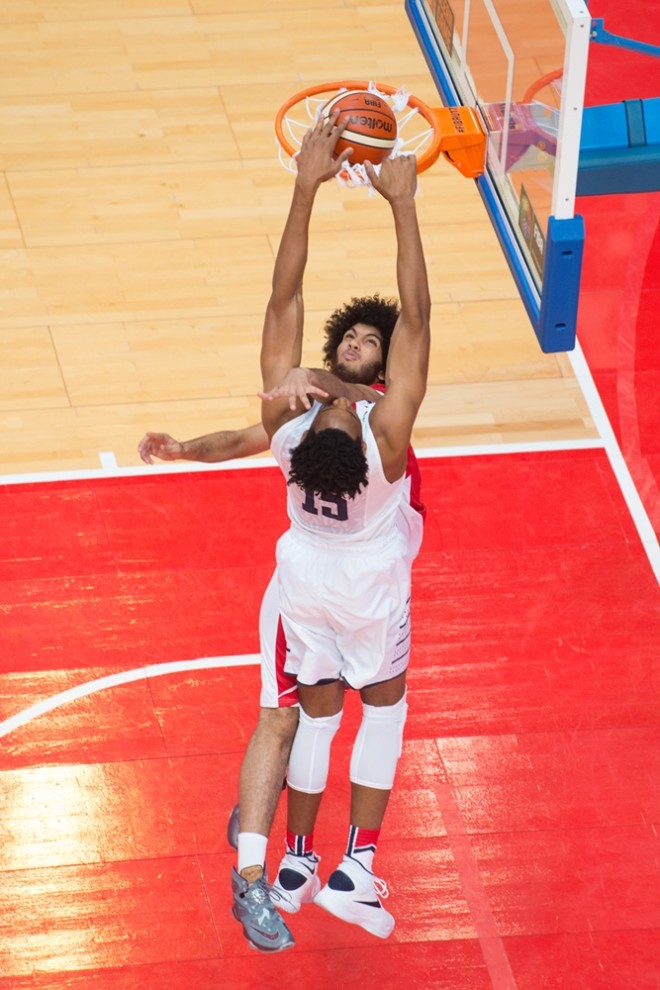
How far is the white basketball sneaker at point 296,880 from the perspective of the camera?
6273 mm

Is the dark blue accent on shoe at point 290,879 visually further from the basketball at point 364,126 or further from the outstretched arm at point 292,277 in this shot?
the basketball at point 364,126

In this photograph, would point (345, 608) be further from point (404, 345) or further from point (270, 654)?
point (404, 345)

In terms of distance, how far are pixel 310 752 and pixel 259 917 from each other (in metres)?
0.64

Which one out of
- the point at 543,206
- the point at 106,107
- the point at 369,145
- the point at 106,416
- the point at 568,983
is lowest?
the point at 568,983

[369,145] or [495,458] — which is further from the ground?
[369,145]

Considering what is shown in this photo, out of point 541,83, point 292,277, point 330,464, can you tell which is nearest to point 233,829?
point 330,464

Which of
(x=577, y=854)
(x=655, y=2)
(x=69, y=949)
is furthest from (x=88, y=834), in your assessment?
(x=655, y=2)

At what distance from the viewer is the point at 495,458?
363 inches

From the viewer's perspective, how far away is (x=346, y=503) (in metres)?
5.83

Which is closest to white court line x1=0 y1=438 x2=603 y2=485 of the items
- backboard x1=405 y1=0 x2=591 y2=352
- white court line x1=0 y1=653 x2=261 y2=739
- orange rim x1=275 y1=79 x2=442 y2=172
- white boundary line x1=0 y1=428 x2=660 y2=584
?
white boundary line x1=0 y1=428 x2=660 y2=584

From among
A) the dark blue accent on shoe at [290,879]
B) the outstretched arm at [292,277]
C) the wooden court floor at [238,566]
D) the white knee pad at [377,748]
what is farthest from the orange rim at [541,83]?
the dark blue accent on shoe at [290,879]

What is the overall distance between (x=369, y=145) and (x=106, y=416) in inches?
142

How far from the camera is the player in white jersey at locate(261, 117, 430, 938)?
5730 millimetres

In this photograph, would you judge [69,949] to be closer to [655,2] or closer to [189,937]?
[189,937]
